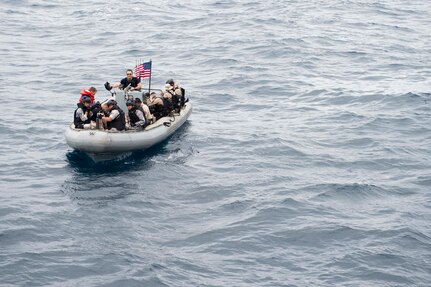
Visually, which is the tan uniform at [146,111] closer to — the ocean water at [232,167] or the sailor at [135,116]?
the sailor at [135,116]

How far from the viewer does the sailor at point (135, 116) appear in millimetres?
27812

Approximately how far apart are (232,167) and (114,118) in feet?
14.5

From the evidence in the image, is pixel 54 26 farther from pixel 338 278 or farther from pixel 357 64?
pixel 338 278

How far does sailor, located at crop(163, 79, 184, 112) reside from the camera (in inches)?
1208

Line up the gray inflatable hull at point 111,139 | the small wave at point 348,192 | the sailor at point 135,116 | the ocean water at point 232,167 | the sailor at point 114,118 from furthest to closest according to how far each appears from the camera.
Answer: the sailor at point 135,116 → the sailor at point 114,118 → the gray inflatable hull at point 111,139 → the small wave at point 348,192 → the ocean water at point 232,167

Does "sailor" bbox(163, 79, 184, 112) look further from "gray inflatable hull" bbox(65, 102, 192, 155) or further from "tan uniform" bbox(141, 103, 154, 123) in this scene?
"gray inflatable hull" bbox(65, 102, 192, 155)

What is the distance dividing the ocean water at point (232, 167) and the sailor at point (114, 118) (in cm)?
139

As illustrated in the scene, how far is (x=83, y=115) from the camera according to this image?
2717 centimetres

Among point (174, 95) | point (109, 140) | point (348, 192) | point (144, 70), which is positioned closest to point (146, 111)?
point (174, 95)

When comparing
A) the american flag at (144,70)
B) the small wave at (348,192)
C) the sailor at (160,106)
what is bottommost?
the small wave at (348,192)

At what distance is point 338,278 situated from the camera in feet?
62.3

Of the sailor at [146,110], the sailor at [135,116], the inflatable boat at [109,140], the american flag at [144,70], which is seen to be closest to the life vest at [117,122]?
the inflatable boat at [109,140]

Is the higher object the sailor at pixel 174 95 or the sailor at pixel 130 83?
the sailor at pixel 130 83

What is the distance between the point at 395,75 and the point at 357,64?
2866 millimetres
